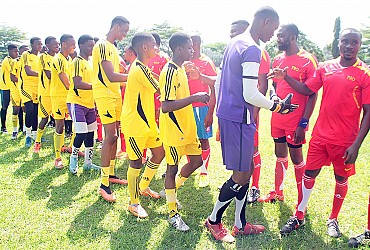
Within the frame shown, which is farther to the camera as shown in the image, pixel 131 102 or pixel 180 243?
pixel 131 102

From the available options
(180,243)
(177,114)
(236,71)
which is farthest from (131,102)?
(180,243)

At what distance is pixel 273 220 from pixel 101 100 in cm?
280

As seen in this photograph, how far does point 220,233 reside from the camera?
368 centimetres

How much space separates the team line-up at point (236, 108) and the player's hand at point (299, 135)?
2 centimetres

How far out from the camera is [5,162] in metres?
6.46

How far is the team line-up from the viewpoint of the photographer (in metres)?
3.28

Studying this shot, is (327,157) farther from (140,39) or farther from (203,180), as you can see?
(140,39)

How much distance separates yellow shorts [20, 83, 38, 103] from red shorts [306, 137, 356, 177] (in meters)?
6.61

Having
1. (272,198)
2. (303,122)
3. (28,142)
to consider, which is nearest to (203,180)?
(272,198)

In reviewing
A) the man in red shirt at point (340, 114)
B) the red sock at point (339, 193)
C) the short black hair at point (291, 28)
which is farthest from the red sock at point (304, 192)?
the short black hair at point (291, 28)

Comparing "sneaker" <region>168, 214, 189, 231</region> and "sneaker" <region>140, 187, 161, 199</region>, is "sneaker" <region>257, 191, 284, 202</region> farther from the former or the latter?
"sneaker" <region>140, 187, 161, 199</region>

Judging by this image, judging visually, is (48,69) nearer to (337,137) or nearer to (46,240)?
(46,240)

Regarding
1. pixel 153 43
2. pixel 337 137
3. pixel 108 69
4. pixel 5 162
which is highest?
pixel 153 43

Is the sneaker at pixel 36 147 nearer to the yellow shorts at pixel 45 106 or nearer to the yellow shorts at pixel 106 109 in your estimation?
the yellow shorts at pixel 45 106
